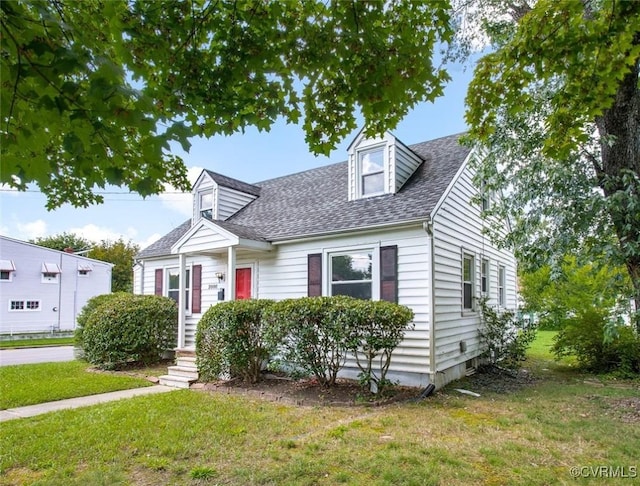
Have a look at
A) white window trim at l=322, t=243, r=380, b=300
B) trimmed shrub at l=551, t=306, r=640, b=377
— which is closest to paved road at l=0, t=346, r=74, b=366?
white window trim at l=322, t=243, r=380, b=300

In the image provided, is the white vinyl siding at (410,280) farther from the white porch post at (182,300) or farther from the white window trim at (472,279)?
the white porch post at (182,300)

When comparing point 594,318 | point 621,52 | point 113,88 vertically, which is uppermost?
point 621,52

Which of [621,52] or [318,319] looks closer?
[621,52]

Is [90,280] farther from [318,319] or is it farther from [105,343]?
[318,319]

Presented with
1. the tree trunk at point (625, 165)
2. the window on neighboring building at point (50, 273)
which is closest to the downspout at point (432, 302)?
the tree trunk at point (625, 165)

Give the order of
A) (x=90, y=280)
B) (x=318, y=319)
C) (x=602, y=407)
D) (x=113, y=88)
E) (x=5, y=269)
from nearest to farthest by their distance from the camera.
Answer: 1. (x=113, y=88)
2. (x=602, y=407)
3. (x=318, y=319)
4. (x=5, y=269)
5. (x=90, y=280)

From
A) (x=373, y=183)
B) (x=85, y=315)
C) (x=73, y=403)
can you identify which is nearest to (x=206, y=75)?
(x=73, y=403)

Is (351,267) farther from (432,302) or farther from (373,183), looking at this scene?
(373,183)

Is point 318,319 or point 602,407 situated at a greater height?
point 318,319

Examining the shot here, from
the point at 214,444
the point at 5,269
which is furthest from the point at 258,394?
the point at 5,269

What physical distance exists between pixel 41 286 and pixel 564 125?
25.6 metres

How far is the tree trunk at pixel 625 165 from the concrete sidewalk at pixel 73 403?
8446mm

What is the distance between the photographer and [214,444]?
15.4ft

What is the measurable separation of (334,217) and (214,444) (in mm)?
5770
